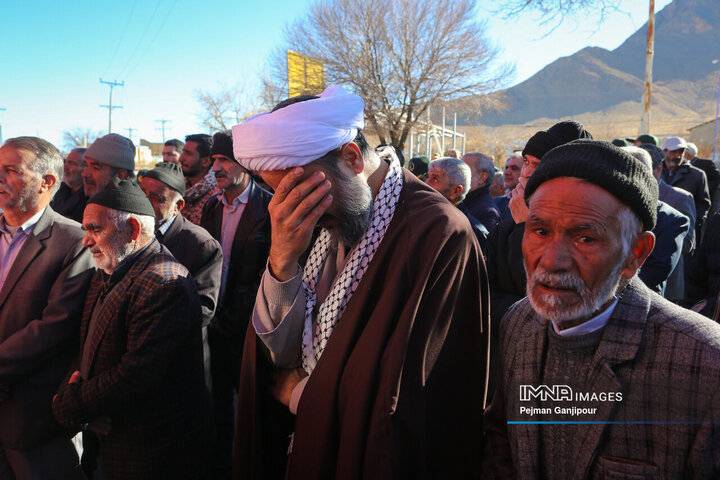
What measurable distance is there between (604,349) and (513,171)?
508 cm

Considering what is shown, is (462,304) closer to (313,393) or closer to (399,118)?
(313,393)

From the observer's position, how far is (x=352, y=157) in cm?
193

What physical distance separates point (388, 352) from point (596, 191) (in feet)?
2.57

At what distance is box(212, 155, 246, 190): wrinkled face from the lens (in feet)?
14.5

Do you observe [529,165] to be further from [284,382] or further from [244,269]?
[244,269]

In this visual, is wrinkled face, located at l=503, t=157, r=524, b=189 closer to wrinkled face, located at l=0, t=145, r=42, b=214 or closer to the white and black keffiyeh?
the white and black keffiyeh

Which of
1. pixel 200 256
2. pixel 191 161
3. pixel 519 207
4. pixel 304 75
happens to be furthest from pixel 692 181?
pixel 304 75

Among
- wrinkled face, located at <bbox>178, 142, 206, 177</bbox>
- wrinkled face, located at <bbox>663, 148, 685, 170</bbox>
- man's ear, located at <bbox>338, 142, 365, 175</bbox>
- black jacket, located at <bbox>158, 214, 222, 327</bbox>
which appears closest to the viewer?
man's ear, located at <bbox>338, 142, 365, 175</bbox>

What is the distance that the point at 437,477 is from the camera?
1632 millimetres

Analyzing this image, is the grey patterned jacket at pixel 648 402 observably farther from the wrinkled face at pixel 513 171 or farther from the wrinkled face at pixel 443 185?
the wrinkled face at pixel 513 171

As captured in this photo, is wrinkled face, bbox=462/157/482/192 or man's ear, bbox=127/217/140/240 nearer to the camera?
man's ear, bbox=127/217/140/240

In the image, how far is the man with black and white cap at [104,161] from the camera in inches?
187

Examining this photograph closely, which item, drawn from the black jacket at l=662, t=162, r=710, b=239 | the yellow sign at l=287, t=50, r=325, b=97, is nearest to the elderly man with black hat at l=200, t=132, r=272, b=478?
the black jacket at l=662, t=162, r=710, b=239

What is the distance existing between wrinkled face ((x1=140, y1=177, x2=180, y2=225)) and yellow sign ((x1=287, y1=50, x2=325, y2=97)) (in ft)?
49.4
